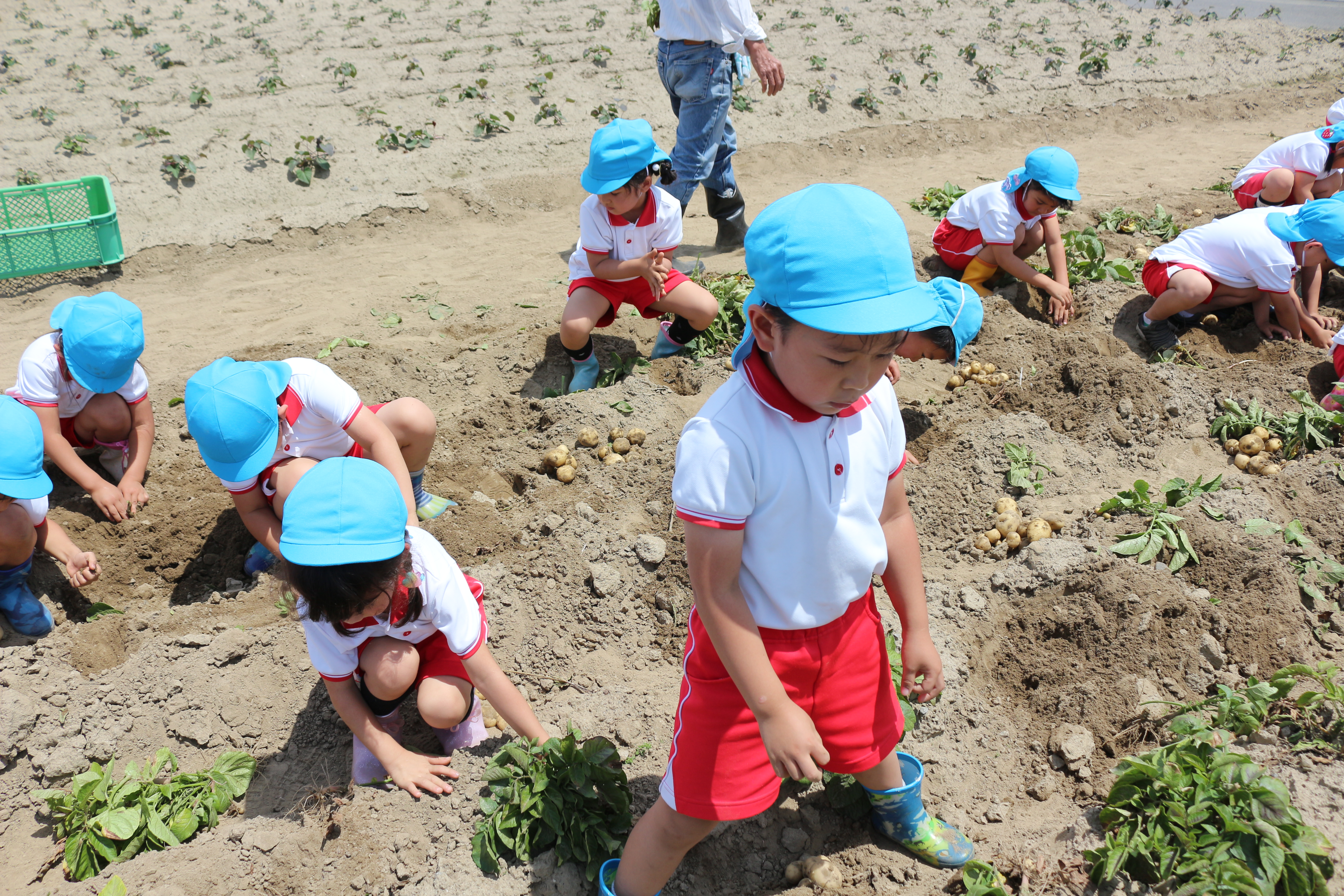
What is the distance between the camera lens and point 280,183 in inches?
295

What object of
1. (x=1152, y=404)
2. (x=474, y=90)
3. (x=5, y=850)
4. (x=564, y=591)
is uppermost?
(x=474, y=90)

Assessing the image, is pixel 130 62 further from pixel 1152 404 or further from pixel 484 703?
pixel 1152 404

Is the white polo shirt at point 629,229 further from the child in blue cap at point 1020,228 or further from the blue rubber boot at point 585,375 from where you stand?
the child in blue cap at point 1020,228

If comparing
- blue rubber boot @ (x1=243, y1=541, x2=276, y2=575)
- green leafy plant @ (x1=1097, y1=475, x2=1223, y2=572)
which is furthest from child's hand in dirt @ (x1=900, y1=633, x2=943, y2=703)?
blue rubber boot @ (x1=243, y1=541, x2=276, y2=575)

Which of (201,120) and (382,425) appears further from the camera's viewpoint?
(201,120)

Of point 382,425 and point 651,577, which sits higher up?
point 382,425

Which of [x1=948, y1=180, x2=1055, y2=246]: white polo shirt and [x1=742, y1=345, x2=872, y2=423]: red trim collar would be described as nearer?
[x1=742, y1=345, x2=872, y2=423]: red trim collar

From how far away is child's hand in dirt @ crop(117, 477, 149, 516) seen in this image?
4.12 m

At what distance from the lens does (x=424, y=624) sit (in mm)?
Result: 2775

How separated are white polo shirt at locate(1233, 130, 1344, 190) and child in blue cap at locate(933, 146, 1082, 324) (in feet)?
6.05

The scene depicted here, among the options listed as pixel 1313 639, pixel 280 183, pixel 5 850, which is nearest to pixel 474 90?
pixel 280 183

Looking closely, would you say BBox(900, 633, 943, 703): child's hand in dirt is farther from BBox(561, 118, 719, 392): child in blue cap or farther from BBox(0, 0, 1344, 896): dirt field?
BBox(561, 118, 719, 392): child in blue cap

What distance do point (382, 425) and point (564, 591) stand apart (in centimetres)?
99

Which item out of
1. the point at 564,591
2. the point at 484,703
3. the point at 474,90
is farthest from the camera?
the point at 474,90
